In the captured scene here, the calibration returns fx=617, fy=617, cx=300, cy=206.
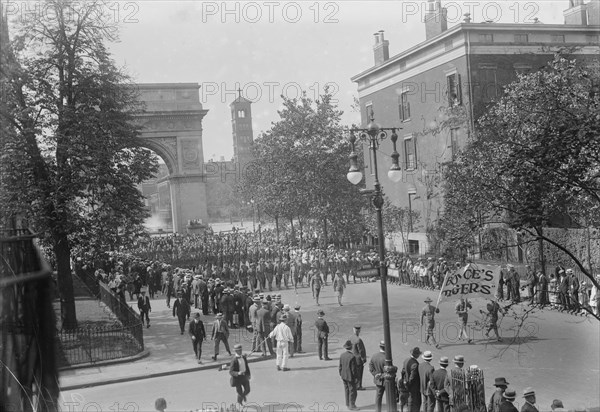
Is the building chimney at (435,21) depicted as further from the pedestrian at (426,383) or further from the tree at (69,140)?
the pedestrian at (426,383)

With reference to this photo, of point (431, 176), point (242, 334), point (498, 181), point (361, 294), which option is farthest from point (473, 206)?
point (431, 176)

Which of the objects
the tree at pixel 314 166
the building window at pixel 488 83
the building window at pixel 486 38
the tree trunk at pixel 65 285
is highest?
the building window at pixel 486 38

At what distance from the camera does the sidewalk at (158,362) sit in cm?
1534

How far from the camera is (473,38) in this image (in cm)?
3456

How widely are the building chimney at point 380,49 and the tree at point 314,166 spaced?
4.51 meters

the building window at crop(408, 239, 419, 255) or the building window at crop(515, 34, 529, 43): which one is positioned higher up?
the building window at crop(515, 34, 529, 43)

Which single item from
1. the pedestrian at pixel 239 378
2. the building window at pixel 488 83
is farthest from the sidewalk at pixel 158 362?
the building window at pixel 488 83

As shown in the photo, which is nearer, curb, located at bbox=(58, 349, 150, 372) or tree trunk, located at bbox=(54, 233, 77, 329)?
curb, located at bbox=(58, 349, 150, 372)

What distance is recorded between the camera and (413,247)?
132ft

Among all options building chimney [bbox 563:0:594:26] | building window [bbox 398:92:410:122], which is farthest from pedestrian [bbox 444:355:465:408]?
building chimney [bbox 563:0:594:26]

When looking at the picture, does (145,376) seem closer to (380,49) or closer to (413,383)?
(413,383)

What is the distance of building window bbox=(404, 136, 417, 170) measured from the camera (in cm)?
3983

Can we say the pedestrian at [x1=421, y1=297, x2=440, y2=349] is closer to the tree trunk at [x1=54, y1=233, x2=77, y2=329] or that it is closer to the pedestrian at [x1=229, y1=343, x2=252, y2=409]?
the pedestrian at [x1=229, y1=343, x2=252, y2=409]

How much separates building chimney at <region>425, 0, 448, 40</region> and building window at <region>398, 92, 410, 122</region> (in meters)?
4.12
